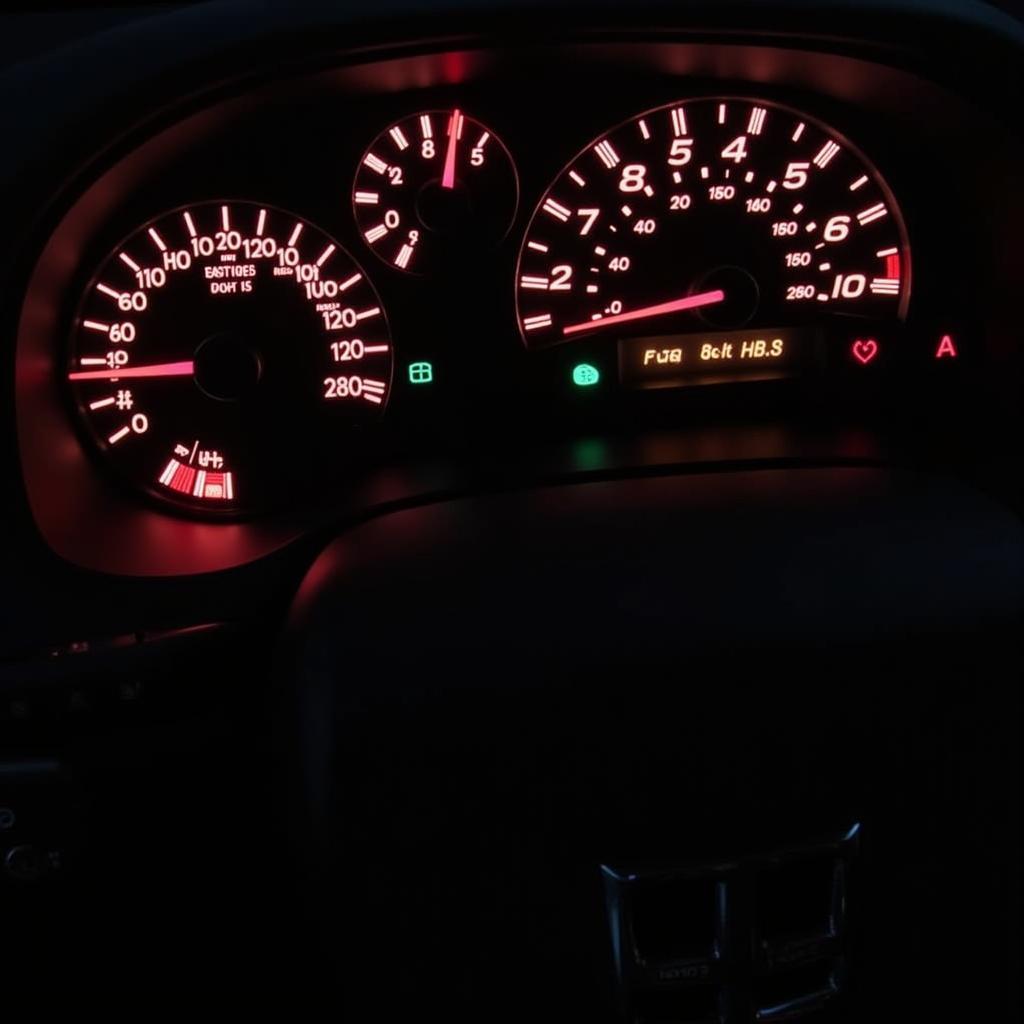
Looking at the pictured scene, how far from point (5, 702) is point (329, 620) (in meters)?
0.48

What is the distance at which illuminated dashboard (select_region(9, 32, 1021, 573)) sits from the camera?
8.03ft

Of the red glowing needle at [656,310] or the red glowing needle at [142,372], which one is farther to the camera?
the red glowing needle at [656,310]

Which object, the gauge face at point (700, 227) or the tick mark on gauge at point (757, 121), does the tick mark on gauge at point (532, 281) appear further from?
the tick mark on gauge at point (757, 121)

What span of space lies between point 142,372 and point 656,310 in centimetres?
95

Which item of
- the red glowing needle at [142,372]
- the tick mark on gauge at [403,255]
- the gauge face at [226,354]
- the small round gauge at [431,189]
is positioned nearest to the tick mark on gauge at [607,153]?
the small round gauge at [431,189]

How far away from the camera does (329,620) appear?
203 cm

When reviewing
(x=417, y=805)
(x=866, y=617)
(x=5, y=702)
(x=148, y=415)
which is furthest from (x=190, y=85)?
(x=866, y=617)

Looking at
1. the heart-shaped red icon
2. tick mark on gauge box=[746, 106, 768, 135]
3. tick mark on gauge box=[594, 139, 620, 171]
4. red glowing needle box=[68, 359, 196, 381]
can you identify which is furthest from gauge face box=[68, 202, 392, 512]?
the heart-shaped red icon

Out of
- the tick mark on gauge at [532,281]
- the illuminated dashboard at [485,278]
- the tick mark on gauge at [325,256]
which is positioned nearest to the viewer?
the illuminated dashboard at [485,278]

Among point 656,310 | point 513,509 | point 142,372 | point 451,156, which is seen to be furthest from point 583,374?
point 142,372

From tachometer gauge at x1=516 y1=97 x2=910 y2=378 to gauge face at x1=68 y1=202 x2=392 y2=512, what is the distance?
357 mm

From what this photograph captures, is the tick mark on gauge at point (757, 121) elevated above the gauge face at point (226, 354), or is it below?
above

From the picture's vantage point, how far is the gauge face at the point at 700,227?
106 inches

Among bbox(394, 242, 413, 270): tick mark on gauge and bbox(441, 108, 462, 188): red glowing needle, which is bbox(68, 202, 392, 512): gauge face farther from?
bbox(441, 108, 462, 188): red glowing needle
